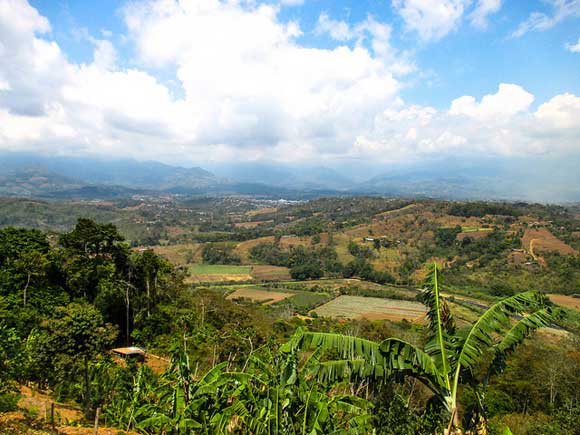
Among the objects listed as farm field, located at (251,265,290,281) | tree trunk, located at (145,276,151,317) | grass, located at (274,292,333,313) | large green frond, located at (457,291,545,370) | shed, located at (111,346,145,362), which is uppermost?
large green frond, located at (457,291,545,370)

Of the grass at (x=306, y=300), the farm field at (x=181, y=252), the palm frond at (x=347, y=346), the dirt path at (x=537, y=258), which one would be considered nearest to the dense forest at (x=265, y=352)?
the palm frond at (x=347, y=346)

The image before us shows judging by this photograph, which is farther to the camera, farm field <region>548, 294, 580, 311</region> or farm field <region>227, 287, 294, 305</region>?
farm field <region>227, 287, 294, 305</region>

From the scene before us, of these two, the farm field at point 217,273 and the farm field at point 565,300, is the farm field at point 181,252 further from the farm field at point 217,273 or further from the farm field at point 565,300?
the farm field at point 565,300

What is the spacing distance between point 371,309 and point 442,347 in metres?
A: 53.1

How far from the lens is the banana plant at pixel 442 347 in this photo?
576 cm

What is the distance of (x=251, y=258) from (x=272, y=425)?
306 ft

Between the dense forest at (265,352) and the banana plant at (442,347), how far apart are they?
0.03 meters

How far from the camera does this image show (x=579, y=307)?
165ft

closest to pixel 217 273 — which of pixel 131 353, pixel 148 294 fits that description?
pixel 148 294

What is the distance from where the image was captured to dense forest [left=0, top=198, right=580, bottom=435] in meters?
5.26

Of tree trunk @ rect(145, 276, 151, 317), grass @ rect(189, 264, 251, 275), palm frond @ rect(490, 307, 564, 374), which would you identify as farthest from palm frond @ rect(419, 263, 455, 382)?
grass @ rect(189, 264, 251, 275)

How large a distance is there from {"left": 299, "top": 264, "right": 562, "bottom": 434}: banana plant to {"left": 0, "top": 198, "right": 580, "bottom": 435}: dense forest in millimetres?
26

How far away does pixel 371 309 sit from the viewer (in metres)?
56.8

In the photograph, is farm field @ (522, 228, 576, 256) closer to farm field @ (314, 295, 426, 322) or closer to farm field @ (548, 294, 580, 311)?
farm field @ (548, 294, 580, 311)
